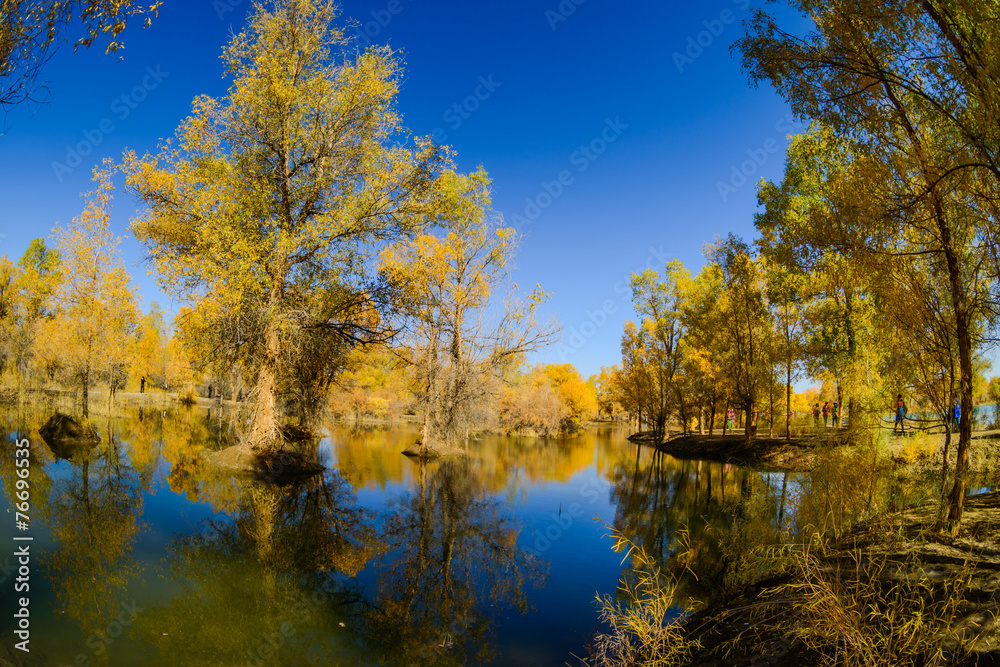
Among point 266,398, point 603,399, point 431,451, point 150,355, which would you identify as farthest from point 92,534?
point 603,399

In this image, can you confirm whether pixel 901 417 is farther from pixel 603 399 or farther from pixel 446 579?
pixel 603 399

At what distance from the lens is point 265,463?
13617 mm

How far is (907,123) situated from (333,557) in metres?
9.59

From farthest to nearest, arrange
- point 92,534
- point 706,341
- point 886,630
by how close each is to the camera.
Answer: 1. point 706,341
2. point 92,534
3. point 886,630

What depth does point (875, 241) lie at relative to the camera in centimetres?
636

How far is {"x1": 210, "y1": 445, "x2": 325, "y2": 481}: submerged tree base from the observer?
1334cm

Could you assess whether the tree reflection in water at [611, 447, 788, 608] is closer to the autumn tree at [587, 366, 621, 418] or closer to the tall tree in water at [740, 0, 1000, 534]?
the tall tree in water at [740, 0, 1000, 534]

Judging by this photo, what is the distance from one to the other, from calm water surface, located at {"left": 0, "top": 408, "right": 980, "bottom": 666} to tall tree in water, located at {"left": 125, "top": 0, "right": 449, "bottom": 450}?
4472mm

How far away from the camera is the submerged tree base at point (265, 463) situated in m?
13.3

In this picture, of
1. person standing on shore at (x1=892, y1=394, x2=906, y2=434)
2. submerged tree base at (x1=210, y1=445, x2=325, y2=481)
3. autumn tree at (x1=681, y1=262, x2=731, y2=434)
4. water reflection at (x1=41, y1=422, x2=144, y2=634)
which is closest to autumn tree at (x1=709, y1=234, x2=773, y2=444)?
autumn tree at (x1=681, y1=262, x2=731, y2=434)

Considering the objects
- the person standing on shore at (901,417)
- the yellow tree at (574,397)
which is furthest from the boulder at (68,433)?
the yellow tree at (574,397)

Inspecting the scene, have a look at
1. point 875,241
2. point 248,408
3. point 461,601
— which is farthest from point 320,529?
point 875,241

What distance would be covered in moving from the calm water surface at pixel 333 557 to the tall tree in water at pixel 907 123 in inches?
154

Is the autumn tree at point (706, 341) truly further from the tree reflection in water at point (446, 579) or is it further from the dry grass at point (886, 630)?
the dry grass at point (886, 630)
